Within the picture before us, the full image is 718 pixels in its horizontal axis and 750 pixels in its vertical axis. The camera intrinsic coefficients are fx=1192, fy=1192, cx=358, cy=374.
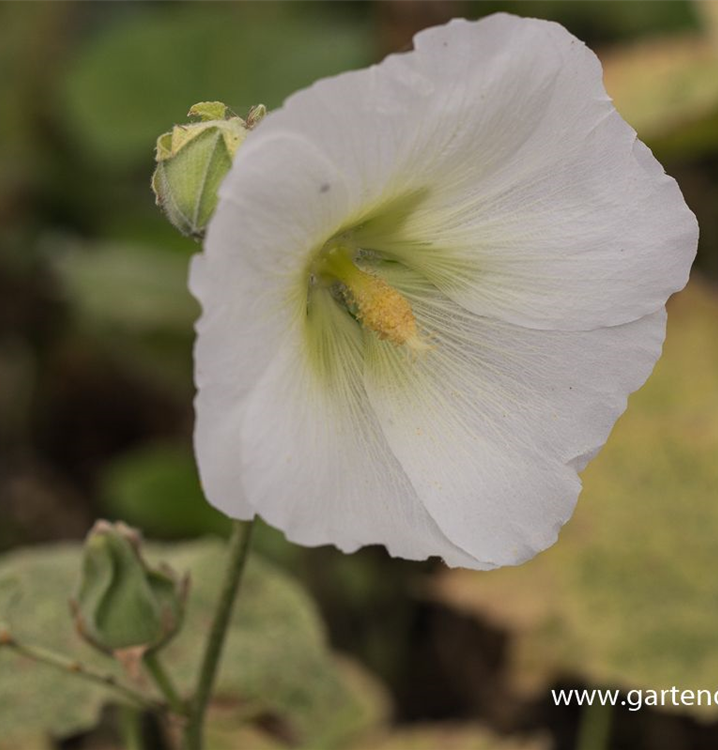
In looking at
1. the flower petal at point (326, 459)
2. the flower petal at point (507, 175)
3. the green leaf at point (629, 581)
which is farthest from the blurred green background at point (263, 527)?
the flower petal at point (507, 175)

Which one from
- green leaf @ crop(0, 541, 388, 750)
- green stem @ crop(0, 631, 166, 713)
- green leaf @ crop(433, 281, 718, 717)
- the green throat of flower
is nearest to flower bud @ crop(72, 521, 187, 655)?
green stem @ crop(0, 631, 166, 713)

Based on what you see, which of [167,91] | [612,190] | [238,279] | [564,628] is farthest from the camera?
[167,91]

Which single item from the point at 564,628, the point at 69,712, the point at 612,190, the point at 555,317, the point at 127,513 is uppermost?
the point at 612,190

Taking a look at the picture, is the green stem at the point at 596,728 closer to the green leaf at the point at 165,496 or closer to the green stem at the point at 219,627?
the green stem at the point at 219,627

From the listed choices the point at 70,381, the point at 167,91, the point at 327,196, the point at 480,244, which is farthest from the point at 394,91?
the point at 167,91

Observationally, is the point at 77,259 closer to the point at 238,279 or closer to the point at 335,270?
the point at 335,270

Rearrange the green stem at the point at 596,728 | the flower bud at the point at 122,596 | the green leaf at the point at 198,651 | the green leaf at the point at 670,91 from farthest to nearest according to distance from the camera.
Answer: the green leaf at the point at 670,91 → the green stem at the point at 596,728 → the green leaf at the point at 198,651 → the flower bud at the point at 122,596

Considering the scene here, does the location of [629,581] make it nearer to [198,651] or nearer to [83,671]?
[198,651]
